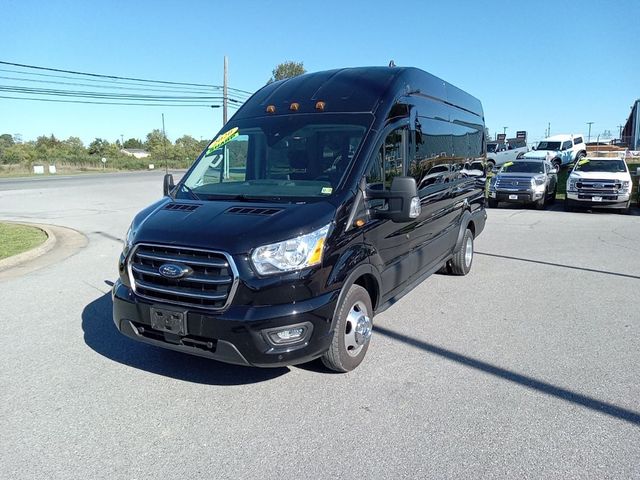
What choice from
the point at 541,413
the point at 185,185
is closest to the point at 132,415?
the point at 185,185

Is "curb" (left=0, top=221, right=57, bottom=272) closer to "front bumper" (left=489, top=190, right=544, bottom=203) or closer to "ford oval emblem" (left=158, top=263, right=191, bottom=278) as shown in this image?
"ford oval emblem" (left=158, top=263, right=191, bottom=278)

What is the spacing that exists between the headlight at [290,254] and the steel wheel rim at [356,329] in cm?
68

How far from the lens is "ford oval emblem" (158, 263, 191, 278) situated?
3.41 metres

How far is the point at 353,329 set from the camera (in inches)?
154

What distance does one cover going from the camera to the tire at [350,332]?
3.69 metres

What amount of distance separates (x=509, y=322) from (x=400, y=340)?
52.9 inches

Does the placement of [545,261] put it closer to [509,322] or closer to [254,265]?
[509,322]

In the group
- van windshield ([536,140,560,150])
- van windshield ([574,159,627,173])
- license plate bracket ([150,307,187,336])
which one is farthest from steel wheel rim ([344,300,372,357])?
van windshield ([536,140,560,150])

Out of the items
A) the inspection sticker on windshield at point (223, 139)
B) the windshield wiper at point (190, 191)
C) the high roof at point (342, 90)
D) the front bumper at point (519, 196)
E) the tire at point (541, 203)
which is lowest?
the tire at point (541, 203)

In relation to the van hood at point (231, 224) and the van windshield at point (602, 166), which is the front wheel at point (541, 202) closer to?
the van windshield at point (602, 166)

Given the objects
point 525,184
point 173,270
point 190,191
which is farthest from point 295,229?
point 525,184

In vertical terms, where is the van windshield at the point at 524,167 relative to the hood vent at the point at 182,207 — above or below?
above

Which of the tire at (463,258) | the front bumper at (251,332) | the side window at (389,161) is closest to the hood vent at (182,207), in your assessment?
the front bumper at (251,332)

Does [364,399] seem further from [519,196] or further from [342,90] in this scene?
[519,196]
